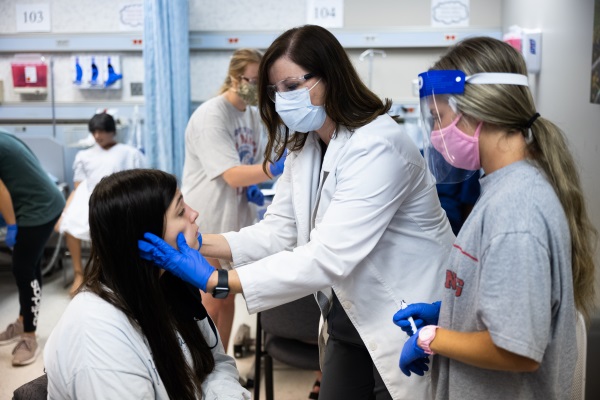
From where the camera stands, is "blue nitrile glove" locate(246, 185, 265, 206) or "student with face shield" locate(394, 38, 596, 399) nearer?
"student with face shield" locate(394, 38, 596, 399)

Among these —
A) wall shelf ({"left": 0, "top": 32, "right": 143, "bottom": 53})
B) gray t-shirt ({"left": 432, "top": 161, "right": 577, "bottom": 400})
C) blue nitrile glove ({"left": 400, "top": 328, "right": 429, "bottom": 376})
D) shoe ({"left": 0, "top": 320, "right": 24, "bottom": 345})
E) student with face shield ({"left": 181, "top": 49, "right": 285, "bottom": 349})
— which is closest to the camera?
gray t-shirt ({"left": 432, "top": 161, "right": 577, "bottom": 400})

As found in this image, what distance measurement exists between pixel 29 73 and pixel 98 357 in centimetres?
441

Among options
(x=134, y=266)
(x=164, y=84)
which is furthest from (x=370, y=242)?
(x=164, y=84)

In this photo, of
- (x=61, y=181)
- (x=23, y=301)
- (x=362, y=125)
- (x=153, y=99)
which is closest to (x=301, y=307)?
(x=362, y=125)

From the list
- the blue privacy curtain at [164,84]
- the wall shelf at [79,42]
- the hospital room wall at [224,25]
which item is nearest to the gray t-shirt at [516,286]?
the blue privacy curtain at [164,84]

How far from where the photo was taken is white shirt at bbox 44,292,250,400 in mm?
1331

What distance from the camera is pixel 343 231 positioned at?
1491 millimetres

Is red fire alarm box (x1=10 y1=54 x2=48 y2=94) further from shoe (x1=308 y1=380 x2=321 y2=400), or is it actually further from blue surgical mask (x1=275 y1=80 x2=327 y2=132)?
blue surgical mask (x1=275 y1=80 x2=327 y2=132)

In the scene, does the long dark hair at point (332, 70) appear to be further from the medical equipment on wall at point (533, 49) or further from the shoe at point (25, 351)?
the shoe at point (25, 351)

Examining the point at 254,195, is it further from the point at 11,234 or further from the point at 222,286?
the point at 222,286

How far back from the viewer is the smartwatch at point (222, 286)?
1.48 meters

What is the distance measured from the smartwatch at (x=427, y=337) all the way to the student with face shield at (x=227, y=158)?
4.80 ft

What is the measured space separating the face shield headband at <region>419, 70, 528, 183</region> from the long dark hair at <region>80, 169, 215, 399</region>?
64 centimetres

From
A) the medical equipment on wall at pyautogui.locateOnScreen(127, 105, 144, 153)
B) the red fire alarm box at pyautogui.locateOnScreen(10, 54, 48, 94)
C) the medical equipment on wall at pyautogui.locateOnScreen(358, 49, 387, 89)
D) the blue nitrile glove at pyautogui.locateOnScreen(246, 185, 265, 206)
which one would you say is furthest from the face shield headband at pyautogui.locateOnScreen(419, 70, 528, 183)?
the red fire alarm box at pyautogui.locateOnScreen(10, 54, 48, 94)
